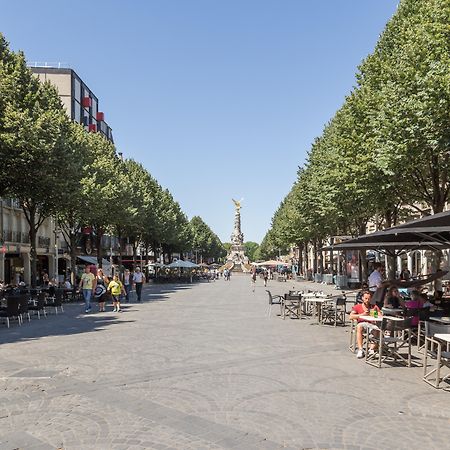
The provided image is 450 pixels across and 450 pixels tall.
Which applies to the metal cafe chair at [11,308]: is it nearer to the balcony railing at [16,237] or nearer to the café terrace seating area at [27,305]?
the café terrace seating area at [27,305]

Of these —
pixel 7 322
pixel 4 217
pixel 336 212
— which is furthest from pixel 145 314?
pixel 4 217

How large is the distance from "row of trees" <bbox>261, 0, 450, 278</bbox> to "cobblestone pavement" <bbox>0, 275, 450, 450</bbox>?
8.28 m

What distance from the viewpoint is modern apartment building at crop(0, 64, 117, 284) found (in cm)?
4143

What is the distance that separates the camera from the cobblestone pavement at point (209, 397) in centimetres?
555

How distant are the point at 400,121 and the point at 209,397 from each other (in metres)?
13.4

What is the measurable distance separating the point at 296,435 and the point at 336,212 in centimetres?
2458

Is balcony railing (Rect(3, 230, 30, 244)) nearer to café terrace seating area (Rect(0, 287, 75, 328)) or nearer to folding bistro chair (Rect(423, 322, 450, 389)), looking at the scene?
café terrace seating area (Rect(0, 287, 75, 328))

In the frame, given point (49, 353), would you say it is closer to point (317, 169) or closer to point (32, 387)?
point (32, 387)

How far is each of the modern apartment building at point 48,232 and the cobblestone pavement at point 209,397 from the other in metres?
26.3

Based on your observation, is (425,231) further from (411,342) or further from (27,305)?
(27,305)

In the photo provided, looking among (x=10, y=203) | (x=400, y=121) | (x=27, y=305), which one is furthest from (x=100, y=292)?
(x=10, y=203)

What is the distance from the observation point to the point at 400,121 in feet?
56.9

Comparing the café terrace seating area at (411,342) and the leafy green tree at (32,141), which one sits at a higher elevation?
the leafy green tree at (32,141)

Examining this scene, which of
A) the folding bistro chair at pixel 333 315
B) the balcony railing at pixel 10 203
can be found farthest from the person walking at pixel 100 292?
the balcony railing at pixel 10 203
